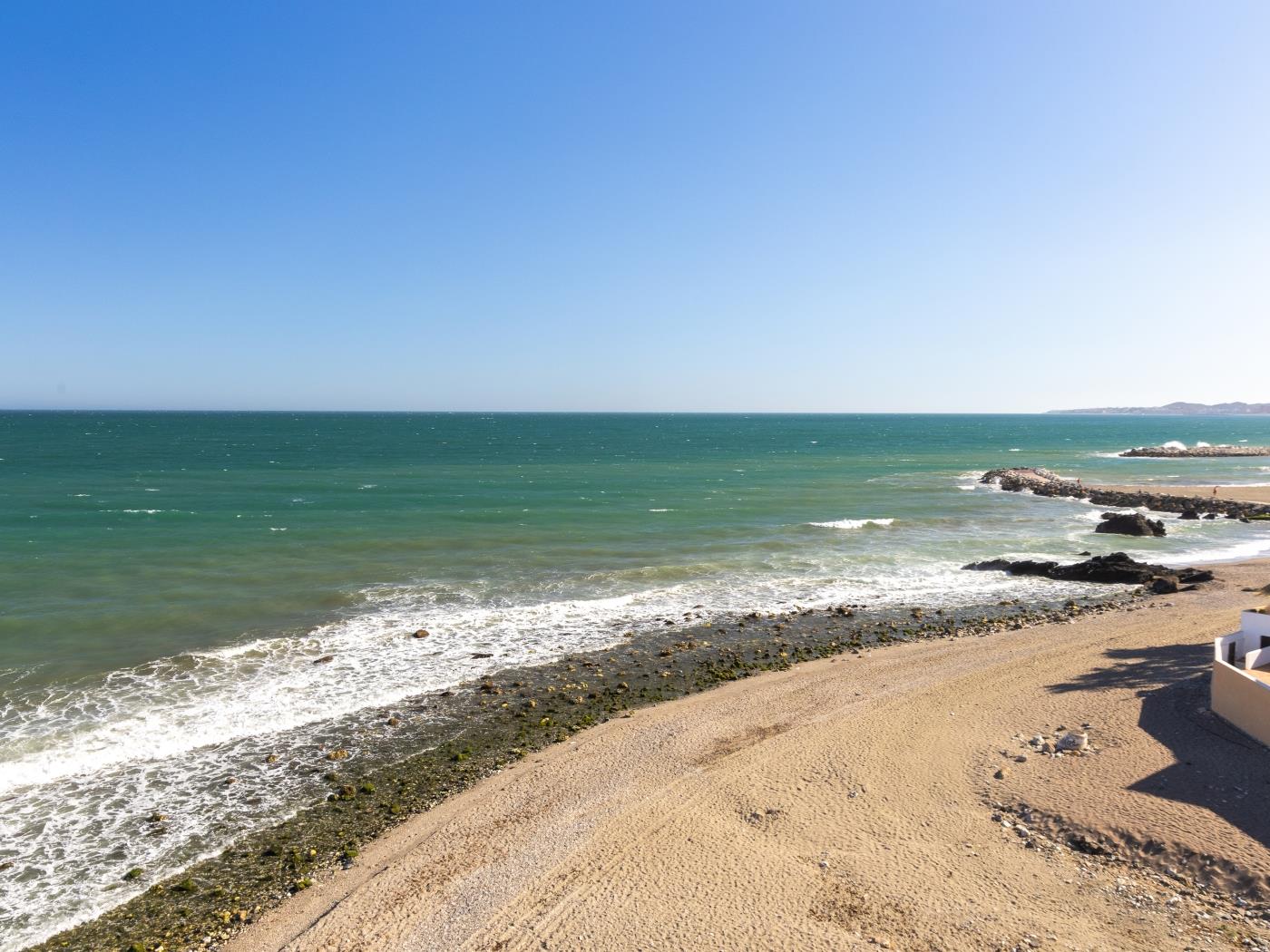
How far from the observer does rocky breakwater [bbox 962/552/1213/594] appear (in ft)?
88.1

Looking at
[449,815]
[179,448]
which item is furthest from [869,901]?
[179,448]

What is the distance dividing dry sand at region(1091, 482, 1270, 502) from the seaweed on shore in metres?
37.3

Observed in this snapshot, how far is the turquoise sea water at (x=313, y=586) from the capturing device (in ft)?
40.8

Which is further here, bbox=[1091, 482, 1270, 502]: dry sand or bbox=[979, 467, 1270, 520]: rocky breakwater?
bbox=[1091, 482, 1270, 502]: dry sand

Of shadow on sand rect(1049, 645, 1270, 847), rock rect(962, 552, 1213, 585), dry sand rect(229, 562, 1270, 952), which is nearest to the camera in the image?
dry sand rect(229, 562, 1270, 952)

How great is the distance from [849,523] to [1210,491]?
35593mm

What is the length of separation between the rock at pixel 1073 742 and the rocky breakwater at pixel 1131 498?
42508 millimetres

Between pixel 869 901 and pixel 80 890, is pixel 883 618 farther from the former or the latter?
pixel 80 890

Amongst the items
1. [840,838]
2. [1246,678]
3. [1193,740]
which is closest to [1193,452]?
[1246,678]

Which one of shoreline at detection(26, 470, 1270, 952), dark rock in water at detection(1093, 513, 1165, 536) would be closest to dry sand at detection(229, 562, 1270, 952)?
shoreline at detection(26, 470, 1270, 952)

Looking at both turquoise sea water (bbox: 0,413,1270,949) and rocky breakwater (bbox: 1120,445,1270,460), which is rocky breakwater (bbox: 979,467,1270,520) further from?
rocky breakwater (bbox: 1120,445,1270,460)

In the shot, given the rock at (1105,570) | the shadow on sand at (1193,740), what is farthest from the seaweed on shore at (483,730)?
the shadow on sand at (1193,740)

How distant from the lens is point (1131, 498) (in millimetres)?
51188

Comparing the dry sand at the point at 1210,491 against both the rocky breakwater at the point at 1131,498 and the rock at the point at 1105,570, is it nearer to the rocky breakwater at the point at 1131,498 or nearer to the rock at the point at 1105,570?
the rocky breakwater at the point at 1131,498
